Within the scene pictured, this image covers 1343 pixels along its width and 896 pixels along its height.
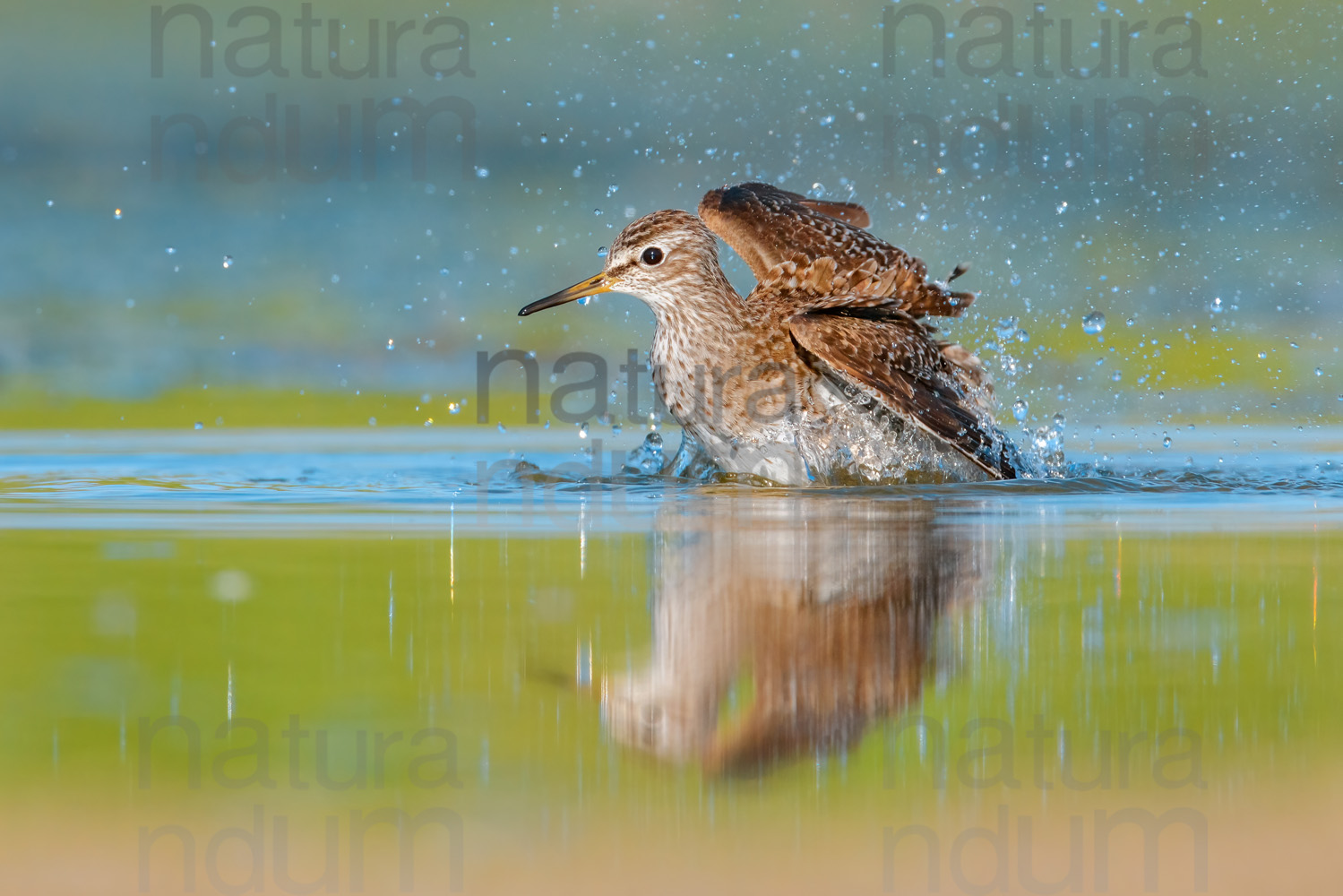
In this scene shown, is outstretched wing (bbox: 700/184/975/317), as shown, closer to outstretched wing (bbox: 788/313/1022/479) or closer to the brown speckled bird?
the brown speckled bird

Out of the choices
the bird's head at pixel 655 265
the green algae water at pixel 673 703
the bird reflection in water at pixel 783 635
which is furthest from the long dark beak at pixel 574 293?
the bird reflection in water at pixel 783 635

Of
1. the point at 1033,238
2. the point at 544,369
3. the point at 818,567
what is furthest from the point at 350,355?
the point at 818,567

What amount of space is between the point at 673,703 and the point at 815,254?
491 cm

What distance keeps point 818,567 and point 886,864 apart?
2.03 m

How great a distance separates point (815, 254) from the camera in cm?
800

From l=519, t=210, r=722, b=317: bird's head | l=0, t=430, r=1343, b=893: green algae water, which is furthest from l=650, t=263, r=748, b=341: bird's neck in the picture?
l=0, t=430, r=1343, b=893: green algae water

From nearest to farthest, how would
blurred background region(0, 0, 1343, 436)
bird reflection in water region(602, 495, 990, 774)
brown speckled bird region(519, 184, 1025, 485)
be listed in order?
1. bird reflection in water region(602, 495, 990, 774)
2. brown speckled bird region(519, 184, 1025, 485)
3. blurred background region(0, 0, 1343, 436)

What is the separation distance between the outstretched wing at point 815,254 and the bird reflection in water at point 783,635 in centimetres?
209

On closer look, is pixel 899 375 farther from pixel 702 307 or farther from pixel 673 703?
pixel 673 703

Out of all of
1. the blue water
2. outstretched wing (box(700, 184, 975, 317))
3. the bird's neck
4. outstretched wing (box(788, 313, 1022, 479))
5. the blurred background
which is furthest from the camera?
the blurred background

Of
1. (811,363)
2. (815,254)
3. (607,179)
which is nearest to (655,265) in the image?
(815,254)

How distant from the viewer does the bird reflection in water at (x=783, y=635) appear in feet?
10.5

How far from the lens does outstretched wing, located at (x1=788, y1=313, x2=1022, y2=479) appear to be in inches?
258

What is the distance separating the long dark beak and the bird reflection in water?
7.16ft
